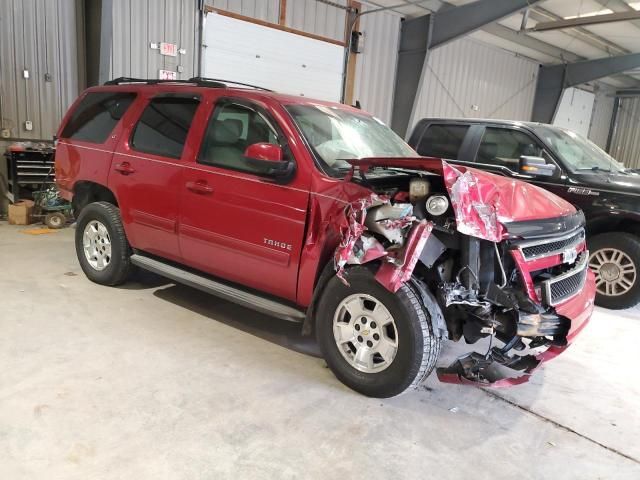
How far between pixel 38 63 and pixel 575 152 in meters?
7.55

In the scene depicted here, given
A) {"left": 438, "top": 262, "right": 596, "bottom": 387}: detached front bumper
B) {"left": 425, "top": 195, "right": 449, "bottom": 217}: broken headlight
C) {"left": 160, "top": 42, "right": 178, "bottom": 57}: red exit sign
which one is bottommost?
{"left": 438, "top": 262, "right": 596, "bottom": 387}: detached front bumper

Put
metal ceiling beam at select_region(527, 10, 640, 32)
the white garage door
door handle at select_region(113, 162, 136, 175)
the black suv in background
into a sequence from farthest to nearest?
the white garage door → metal ceiling beam at select_region(527, 10, 640, 32) → the black suv in background → door handle at select_region(113, 162, 136, 175)

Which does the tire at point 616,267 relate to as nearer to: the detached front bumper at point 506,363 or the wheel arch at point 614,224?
the wheel arch at point 614,224

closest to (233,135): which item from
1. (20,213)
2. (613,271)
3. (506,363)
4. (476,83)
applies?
(506,363)

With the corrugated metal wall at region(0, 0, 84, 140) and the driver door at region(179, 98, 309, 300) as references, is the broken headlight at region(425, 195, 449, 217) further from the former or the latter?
the corrugated metal wall at region(0, 0, 84, 140)

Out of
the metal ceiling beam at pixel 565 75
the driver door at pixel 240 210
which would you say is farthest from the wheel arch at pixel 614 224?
the metal ceiling beam at pixel 565 75

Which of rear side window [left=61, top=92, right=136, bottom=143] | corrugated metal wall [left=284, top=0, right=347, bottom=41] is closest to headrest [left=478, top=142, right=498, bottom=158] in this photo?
rear side window [left=61, top=92, right=136, bottom=143]

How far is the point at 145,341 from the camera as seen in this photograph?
3.42 meters

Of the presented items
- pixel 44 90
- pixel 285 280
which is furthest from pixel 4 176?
pixel 285 280

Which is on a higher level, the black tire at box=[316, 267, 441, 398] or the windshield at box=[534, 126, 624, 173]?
the windshield at box=[534, 126, 624, 173]

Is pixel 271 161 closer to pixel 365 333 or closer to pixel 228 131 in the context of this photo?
pixel 228 131

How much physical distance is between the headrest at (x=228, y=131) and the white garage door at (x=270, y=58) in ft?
18.6

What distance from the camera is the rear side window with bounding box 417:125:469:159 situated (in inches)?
230

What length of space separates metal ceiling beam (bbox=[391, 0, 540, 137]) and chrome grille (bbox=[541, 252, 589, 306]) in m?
7.90
